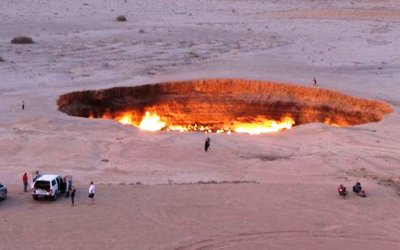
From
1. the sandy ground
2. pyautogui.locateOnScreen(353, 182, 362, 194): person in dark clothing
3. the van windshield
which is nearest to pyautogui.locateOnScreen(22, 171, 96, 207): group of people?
the sandy ground

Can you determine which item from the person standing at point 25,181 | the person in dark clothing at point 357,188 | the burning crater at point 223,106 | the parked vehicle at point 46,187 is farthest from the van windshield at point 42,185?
the burning crater at point 223,106

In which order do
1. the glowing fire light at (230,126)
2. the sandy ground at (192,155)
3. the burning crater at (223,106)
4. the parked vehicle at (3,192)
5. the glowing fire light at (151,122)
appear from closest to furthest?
the sandy ground at (192,155) < the parked vehicle at (3,192) < the burning crater at (223,106) < the glowing fire light at (151,122) < the glowing fire light at (230,126)

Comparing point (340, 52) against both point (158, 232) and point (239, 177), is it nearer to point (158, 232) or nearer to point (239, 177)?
point (239, 177)

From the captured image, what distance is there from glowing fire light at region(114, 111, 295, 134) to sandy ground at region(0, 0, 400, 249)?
267 cm

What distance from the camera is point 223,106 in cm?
3716

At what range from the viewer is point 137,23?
61.2 m

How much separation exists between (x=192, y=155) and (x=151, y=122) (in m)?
9.34

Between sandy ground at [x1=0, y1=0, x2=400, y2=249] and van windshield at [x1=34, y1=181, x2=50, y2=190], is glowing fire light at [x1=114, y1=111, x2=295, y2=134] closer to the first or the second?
sandy ground at [x1=0, y1=0, x2=400, y2=249]

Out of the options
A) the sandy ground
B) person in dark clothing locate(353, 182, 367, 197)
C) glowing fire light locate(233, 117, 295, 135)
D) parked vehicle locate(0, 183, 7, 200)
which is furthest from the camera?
glowing fire light locate(233, 117, 295, 135)

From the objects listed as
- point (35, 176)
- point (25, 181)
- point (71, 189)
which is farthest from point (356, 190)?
point (25, 181)

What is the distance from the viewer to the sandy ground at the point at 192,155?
757 inches

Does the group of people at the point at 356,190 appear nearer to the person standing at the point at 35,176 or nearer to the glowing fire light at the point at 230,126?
the person standing at the point at 35,176

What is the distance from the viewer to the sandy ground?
19.2 m

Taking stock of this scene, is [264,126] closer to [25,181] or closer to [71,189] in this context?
[71,189]
